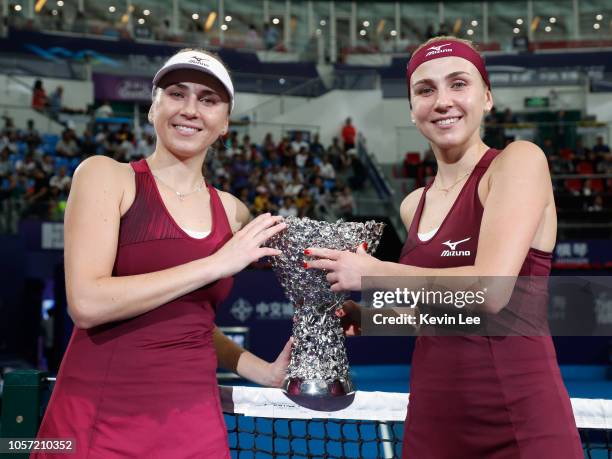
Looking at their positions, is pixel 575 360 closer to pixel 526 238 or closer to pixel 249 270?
pixel 249 270

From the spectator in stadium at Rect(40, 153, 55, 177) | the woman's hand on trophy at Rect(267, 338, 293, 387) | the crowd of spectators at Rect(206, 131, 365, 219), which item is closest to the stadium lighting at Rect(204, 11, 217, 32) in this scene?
the crowd of spectators at Rect(206, 131, 365, 219)

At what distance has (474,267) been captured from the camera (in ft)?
6.51

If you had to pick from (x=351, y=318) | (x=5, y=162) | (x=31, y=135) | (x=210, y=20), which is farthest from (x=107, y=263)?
(x=210, y=20)

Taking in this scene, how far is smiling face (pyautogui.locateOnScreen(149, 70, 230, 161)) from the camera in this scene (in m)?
2.30

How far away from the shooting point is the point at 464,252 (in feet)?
6.94

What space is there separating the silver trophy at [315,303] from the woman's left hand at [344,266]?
0.18 feet

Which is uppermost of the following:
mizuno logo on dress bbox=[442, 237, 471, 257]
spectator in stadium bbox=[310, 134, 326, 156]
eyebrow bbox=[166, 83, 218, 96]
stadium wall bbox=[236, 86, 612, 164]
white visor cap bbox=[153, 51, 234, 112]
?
stadium wall bbox=[236, 86, 612, 164]

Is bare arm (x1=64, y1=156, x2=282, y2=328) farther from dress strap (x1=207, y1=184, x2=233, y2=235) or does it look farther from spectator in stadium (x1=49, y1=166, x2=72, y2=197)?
spectator in stadium (x1=49, y1=166, x2=72, y2=197)

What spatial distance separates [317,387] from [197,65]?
1.06 metres

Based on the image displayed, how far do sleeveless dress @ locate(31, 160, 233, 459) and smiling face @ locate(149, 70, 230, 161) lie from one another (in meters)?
0.19

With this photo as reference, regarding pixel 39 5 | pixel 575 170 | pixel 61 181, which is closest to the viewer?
pixel 61 181

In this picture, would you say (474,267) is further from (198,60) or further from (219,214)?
(198,60)

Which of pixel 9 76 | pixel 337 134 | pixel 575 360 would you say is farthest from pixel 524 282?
pixel 337 134

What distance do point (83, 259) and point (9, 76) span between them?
1777 centimetres
